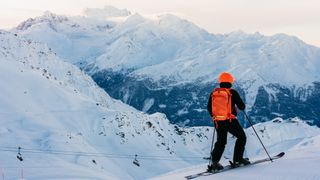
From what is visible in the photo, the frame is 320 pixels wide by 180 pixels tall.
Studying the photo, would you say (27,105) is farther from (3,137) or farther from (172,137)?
(172,137)

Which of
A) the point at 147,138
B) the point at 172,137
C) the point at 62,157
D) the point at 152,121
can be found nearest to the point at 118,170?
the point at 62,157

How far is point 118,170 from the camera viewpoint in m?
67.2

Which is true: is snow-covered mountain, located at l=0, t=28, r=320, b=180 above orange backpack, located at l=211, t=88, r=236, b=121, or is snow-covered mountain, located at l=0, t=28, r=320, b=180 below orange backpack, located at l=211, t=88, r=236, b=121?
above

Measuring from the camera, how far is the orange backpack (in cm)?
1435

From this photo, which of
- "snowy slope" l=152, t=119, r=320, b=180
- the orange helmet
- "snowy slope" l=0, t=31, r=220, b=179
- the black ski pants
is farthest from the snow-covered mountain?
the orange helmet

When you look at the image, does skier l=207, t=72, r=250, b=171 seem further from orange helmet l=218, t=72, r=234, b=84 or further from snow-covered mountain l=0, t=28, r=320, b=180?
snow-covered mountain l=0, t=28, r=320, b=180

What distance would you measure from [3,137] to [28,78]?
22.5 metres

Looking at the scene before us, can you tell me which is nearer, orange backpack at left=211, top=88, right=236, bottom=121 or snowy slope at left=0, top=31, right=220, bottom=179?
orange backpack at left=211, top=88, right=236, bottom=121

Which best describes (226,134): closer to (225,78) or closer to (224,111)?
(224,111)

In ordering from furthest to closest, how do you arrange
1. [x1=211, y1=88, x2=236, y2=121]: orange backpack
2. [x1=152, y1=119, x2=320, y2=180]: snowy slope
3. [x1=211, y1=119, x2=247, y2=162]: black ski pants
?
1. [x1=211, y1=119, x2=247, y2=162]: black ski pants
2. [x1=211, y1=88, x2=236, y2=121]: orange backpack
3. [x1=152, y1=119, x2=320, y2=180]: snowy slope

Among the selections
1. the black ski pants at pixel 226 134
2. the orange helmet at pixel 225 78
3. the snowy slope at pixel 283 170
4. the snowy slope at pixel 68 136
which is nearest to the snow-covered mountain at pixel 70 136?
the snowy slope at pixel 68 136

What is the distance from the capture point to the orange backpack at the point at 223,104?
14352mm

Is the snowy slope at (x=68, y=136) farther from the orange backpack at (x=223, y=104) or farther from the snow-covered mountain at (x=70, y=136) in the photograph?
the orange backpack at (x=223, y=104)

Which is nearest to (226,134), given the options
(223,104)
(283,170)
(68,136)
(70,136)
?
(223,104)
